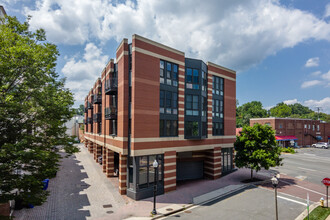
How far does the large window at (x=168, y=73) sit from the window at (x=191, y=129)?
4466mm

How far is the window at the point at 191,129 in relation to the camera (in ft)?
70.2

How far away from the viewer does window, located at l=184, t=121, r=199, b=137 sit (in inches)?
843

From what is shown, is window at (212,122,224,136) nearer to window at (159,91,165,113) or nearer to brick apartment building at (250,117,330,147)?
window at (159,91,165,113)

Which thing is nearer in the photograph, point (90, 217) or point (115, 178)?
point (90, 217)

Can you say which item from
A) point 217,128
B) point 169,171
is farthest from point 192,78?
point 169,171

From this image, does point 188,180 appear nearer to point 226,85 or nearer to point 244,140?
point 244,140

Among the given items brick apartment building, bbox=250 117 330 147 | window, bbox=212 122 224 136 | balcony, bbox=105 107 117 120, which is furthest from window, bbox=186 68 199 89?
brick apartment building, bbox=250 117 330 147

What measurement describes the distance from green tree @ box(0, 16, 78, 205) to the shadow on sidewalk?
4510 millimetres

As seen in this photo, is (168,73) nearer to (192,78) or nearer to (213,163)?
(192,78)

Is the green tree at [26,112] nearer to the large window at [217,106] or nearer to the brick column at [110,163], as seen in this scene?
the brick column at [110,163]

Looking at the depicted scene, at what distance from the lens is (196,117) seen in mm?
21953

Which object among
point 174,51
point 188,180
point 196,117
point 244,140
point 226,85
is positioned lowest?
point 188,180

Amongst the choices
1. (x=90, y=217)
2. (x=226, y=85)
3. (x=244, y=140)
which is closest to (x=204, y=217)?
(x=90, y=217)

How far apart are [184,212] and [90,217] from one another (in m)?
6.88
